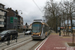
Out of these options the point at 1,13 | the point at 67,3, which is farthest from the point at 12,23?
the point at 67,3

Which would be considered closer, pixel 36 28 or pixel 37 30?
pixel 37 30

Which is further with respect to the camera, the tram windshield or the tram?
the tram windshield

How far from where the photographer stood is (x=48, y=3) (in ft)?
151

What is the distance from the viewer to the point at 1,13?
4909 centimetres

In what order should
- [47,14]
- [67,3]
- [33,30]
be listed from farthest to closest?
[47,14], [67,3], [33,30]

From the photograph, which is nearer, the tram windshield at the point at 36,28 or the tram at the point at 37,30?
the tram at the point at 37,30

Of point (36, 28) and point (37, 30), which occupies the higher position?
point (36, 28)

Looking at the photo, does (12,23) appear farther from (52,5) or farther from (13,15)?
(52,5)

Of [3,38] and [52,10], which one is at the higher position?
[52,10]

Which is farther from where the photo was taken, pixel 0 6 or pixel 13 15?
pixel 13 15

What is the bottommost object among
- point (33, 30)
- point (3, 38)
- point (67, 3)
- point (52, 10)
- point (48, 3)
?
point (3, 38)

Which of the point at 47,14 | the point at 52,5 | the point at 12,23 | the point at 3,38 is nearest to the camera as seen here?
the point at 3,38

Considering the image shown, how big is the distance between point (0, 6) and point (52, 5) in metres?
25.2

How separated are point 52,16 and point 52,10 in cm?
499
